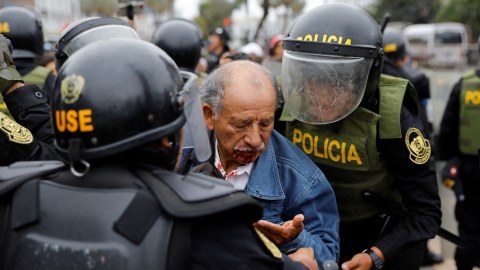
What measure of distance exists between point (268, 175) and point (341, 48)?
71cm

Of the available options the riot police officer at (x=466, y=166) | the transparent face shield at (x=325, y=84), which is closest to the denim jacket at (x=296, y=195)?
the transparent face shield at (x=325, y=84)

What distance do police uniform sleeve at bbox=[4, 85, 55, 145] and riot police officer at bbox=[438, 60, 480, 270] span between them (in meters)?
3.19

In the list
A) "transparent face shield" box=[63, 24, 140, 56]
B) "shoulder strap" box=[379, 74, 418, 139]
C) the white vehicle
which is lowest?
the white vehicle

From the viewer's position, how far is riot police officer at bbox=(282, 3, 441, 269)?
233cm

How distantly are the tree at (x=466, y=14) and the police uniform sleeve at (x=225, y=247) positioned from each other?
38047 mm

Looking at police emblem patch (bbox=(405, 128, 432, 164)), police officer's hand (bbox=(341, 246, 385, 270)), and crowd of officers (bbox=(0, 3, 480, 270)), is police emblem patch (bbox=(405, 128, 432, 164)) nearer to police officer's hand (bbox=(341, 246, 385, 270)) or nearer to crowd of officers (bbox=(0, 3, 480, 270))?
crowd of officers (bbox=(0, 3, 480, 270))

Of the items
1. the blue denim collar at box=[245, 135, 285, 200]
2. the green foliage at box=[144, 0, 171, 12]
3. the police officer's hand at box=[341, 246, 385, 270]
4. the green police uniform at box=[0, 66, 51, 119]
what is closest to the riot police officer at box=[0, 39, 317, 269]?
the blue denim collar at box=[245, 135, 285, 200]

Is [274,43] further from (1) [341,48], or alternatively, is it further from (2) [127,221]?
(2) [127,221]

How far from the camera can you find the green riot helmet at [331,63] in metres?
2.31

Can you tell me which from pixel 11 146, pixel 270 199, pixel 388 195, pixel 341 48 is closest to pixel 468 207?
pixel 388 195

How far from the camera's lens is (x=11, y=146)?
Answer: 6.68ft

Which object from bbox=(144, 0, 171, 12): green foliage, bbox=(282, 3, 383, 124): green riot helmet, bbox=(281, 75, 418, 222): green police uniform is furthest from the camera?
bbox=(144, 0, 171, 12): green foliage

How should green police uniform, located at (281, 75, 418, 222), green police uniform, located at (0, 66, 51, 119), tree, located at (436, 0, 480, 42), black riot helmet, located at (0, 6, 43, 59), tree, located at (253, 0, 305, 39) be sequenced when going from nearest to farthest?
green police uniform, located at (281, 75, 418, 222)
black riot helmet, located at (0, 6, 43, 59)
green police uniform, located at (0, 66, 51, 119)
tree, located at (253, 0, 305, 39)
tree, located at (436, 0, 480, 42)

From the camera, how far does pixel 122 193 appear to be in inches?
48.7
